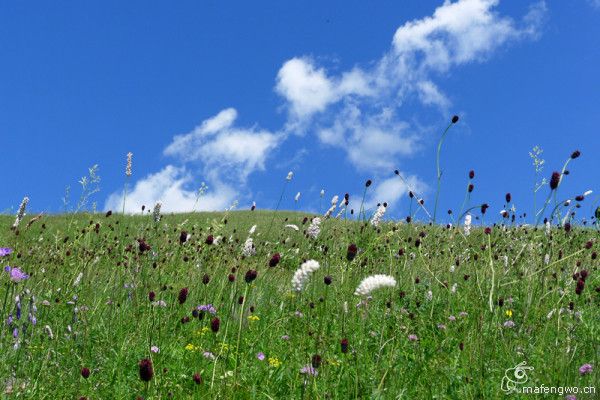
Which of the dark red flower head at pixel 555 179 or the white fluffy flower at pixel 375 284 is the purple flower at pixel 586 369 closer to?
the dark red flower head at pixel 555 179

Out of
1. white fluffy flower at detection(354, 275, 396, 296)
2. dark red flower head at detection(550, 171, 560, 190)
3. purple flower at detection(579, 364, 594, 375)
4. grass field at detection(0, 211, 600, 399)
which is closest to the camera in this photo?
white fluffy flower at detection(354, 275, 396, 296)

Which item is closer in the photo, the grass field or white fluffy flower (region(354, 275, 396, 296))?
white fluffy flower (region(354, 275, 396, 296))

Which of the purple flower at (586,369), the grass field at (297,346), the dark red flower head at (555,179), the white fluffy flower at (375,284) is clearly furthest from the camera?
the dark red flower head at (555,179)

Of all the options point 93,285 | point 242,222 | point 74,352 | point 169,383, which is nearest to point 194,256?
point 93,285

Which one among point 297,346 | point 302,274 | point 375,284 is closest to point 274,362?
point 297,346

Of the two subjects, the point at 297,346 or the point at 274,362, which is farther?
the point at 297,346

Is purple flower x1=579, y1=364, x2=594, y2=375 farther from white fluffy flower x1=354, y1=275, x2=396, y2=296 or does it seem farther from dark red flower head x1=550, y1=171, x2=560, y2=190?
white fluffy flower x1=354, y1=275, x2=396, y2=296

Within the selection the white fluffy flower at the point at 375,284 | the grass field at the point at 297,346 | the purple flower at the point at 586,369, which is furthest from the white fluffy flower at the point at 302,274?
the purple flower at the point at 586,369

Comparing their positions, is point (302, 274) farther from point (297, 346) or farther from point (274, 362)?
point (297, 346)

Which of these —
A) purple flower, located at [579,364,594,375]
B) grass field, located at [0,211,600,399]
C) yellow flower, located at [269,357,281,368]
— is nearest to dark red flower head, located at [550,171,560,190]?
grass field, located at [0,211,600,399]

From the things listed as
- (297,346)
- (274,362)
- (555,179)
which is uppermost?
(555,179)

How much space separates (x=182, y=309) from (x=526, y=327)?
296cm

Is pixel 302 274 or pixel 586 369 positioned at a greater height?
pixel 302 274

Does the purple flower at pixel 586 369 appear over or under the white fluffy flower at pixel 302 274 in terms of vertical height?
under
